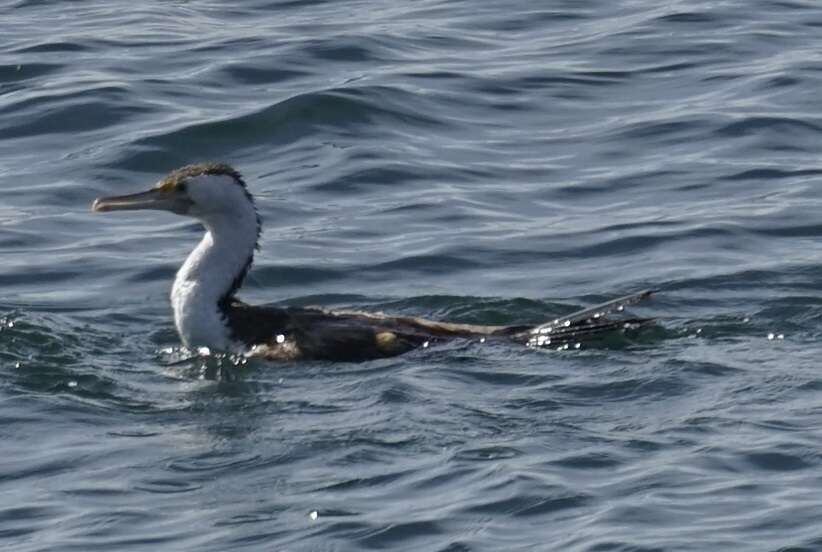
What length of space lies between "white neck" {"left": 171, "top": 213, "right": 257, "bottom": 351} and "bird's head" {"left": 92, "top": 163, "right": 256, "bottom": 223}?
58mm

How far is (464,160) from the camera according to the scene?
17.4 meters

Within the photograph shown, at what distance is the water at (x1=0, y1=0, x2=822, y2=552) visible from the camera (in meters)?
10.5

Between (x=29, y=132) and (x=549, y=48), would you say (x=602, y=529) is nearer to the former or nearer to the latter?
(x=29, y=132)

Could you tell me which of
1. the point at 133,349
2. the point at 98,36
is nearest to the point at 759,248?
the point at 133,349

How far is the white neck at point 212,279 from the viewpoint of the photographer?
13273 millimetres

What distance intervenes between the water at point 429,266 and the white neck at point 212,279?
21 cm

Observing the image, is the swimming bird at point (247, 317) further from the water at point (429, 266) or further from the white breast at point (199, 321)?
the water at point (429, 266)

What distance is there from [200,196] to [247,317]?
0.77 m

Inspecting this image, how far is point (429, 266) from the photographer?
593 inches

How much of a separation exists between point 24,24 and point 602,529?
13.0 metres

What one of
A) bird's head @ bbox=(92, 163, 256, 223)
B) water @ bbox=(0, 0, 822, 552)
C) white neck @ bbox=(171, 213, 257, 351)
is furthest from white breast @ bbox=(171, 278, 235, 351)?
bird's head @ bbox=(92, 163, 256, 223)

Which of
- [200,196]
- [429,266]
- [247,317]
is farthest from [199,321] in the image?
[429,266]

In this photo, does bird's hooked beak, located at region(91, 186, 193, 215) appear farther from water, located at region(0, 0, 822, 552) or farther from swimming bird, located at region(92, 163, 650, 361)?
water, located at region(0, 0, 822, 552)

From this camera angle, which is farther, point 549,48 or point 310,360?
point 549,48
